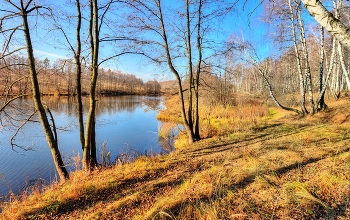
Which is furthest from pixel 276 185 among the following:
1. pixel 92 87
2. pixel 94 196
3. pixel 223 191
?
pixel 92 87

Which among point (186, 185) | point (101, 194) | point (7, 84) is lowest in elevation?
point (101, 194)

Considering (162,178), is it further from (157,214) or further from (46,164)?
(46,164)

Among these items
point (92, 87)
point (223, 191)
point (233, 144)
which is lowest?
point (233, 144)

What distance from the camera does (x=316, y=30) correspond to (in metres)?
11.1

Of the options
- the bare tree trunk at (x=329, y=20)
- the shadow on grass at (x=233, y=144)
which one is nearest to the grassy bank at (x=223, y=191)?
the shadow on grass at (x=233, y=144)

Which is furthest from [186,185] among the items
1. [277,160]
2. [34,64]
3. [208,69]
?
[208,69]

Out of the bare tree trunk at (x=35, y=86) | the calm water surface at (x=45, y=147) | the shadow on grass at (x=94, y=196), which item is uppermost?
the bare tree trunk at (x=35, y=86)

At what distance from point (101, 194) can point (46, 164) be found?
6.70 meters

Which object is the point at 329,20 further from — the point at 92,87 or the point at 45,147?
the point at 45,147

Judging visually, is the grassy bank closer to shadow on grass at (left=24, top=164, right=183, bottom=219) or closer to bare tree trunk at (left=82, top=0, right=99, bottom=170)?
shadow on grass at (left=24, top=164, right=183, bottom=219)

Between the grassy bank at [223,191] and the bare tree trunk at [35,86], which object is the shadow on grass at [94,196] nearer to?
the grassy bank at [223,191]

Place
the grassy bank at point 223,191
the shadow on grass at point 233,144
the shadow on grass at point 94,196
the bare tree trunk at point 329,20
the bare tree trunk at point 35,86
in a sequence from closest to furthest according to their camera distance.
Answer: the bare tree trunk at point 329,20 → the grassy bank at point 223,191 → the shadow on grass at point 94,196 → the bare tree trunk at point 35,86 → the shadow on grass at point 233,144

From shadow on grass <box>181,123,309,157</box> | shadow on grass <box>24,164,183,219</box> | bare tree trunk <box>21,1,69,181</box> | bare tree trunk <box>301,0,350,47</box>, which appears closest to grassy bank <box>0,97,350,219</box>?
shadow on grass <box>24,164,183,219</box>

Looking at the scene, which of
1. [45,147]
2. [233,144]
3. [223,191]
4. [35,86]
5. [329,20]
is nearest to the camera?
[329,20]
